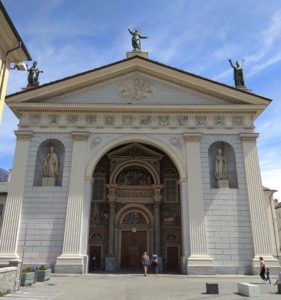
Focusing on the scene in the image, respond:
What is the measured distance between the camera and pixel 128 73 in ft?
78.7

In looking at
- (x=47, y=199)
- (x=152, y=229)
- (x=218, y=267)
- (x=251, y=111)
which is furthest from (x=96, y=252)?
(x=251, y=111)

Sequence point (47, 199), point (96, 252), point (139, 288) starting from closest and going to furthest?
point (139, 288) < point (47, 199) < point (96, 252)

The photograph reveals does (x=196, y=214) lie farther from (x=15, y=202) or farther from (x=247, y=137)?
(x=15, y=202)

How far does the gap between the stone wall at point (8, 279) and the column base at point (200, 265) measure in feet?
35.1

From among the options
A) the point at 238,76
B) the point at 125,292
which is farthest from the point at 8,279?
the point at 238,76

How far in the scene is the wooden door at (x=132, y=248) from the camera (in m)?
24.1

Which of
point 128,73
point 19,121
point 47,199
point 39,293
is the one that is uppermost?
point 128,73

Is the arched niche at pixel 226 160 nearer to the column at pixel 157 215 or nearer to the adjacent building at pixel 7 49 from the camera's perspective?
the column at pixel 157 215

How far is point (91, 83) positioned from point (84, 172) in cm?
678

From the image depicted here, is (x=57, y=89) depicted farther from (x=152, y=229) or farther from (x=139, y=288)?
(x=139, y=288)

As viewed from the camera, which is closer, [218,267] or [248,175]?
[218,267]

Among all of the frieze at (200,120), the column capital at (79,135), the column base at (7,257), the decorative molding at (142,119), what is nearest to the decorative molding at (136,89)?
the decorative molding at (142,119)

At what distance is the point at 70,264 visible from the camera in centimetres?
1894

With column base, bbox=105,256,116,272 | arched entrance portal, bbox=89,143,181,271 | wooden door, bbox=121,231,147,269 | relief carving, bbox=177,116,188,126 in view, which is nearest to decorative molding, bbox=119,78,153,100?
relief carving, bbox=177,116,188,126
